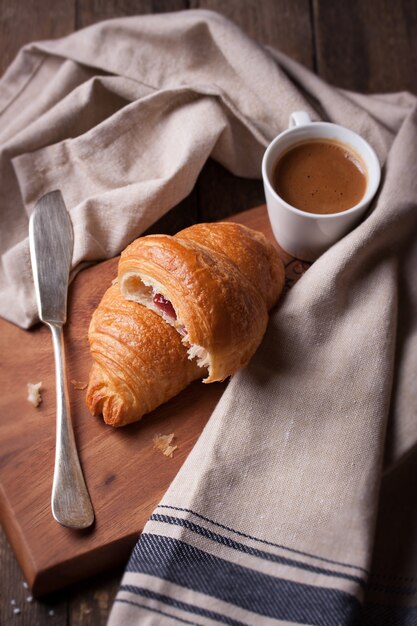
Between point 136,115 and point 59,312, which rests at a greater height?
point 136,115

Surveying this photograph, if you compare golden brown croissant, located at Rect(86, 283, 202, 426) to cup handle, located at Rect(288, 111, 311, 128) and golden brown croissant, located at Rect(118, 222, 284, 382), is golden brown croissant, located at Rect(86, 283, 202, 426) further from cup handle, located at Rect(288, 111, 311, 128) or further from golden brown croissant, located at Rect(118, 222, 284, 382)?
cup handle, located at Rect(288, 111, 311, 128)

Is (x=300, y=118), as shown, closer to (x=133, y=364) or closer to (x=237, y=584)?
(x=133, y=364)

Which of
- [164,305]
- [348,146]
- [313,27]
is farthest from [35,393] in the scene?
[313,27]

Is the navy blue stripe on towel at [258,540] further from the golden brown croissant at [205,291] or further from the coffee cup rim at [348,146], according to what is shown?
the coffee cup rim at [348,146]

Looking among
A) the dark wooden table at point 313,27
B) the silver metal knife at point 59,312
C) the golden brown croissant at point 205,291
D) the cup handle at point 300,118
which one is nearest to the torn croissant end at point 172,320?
the golden brown croissant at point 205,291

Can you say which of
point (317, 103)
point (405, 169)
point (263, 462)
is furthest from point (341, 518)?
point (317, 103)

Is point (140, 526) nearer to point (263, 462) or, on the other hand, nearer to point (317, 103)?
point (263, 462)

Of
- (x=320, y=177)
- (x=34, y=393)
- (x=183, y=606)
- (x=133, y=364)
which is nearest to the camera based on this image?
(x=183, y=606)
